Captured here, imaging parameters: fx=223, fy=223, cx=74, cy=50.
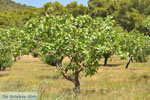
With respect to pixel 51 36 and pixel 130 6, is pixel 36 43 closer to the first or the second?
pixel 51 36

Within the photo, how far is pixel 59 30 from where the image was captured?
11.4 m

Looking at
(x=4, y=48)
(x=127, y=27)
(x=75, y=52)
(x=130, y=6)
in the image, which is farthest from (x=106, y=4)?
(x=75, y=52)

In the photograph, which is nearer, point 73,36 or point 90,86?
point 73,36

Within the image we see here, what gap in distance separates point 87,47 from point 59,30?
173 cm

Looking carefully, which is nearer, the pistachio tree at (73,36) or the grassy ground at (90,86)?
the grassy ground at (90,86)

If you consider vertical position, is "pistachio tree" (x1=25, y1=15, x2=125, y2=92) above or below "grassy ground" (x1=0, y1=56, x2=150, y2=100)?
above

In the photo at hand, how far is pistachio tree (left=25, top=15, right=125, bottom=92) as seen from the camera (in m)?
11.0

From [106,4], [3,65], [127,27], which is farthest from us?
[106,4]

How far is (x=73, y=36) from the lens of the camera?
39.0 ft

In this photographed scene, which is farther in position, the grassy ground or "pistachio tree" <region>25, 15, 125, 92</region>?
"pistachio tree" <region>25, 15, 125, 92</region>

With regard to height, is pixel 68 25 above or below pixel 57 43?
above

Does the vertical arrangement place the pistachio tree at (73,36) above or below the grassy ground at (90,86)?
above

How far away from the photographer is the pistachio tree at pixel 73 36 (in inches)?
434

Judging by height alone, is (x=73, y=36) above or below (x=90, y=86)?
above
